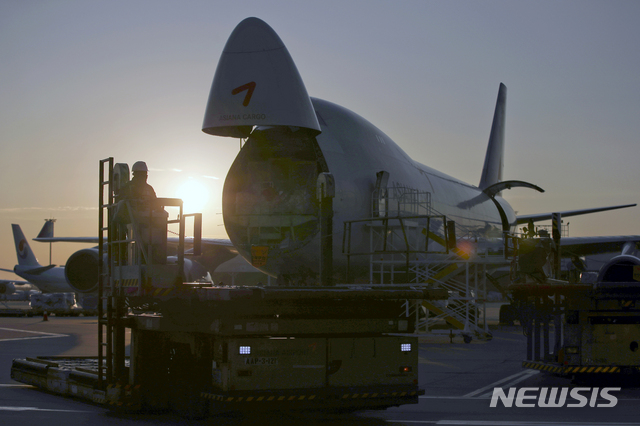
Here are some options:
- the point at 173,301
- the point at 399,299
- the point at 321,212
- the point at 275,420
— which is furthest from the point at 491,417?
the point at 321,212

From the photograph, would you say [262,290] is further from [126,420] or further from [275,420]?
[126,420]

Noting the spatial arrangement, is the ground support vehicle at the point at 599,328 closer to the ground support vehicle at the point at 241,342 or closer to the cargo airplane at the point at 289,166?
the ground support vehicle at the point at 241,342

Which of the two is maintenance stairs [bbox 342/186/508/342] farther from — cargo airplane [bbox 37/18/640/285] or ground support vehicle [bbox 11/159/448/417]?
ground support vehicle [bbox 11/159/448/417]

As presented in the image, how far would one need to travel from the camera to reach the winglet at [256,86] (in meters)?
13.6

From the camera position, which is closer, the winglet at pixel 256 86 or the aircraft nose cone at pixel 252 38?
the winglet at pixel 256 86

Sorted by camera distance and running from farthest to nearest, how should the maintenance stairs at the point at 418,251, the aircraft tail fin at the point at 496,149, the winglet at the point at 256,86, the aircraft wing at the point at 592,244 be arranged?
the aircraft tail fin at the point at 496,149, the aircraft wing at the point at 592,244, the maintenance stairs at the point at 418,251, the winglet at the point at 256,86

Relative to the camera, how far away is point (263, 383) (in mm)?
6973

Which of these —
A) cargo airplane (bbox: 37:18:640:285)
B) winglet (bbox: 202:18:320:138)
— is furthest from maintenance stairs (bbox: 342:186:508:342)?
winglet (bbox: 202:18:320:138)

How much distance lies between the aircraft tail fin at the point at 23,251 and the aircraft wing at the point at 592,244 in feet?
157

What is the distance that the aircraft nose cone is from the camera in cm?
1416

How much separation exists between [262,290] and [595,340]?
5.80 meters

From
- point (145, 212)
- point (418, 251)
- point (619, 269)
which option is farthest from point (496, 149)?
point (145, 212)

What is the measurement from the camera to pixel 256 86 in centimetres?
1368

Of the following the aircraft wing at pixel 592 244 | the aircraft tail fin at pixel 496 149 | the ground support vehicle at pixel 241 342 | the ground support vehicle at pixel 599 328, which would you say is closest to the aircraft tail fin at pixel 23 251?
the aircraft tail fin at pixel 496 149
